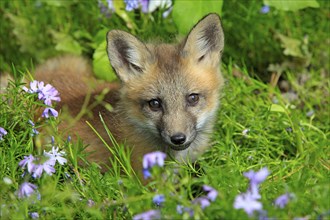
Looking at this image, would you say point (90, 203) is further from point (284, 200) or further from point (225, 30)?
point (225, 30)

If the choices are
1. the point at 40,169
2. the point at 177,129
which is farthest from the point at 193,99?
the point at 40,169

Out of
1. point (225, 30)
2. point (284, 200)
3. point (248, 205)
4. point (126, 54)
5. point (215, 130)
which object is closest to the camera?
point (248, 205)

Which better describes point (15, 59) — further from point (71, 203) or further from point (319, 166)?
point (319, 166)

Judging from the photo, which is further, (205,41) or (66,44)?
(66,44)

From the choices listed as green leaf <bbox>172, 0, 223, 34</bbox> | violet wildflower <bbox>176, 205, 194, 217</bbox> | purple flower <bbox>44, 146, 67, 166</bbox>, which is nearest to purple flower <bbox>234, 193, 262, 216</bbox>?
violet wildflower <bbox>176, 205, 194, 217</bbox>

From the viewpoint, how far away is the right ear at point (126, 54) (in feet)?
12.7

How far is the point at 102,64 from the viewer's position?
183 inches

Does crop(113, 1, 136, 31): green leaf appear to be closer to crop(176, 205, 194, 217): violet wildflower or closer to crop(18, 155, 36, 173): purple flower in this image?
crop(18, 155, 36, 173): purple flower

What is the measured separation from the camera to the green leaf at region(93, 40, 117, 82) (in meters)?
4.63

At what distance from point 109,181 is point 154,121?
26.3 inches

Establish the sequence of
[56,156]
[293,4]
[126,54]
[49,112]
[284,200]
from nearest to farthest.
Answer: [284,200], [56,156], [49,112], [126,54], [293,4]

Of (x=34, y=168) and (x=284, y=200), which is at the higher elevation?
(x=284, y=200)

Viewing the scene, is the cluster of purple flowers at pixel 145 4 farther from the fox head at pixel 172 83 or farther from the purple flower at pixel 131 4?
the fox head at pixel 172 83

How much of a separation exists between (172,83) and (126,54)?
17.3 inches
